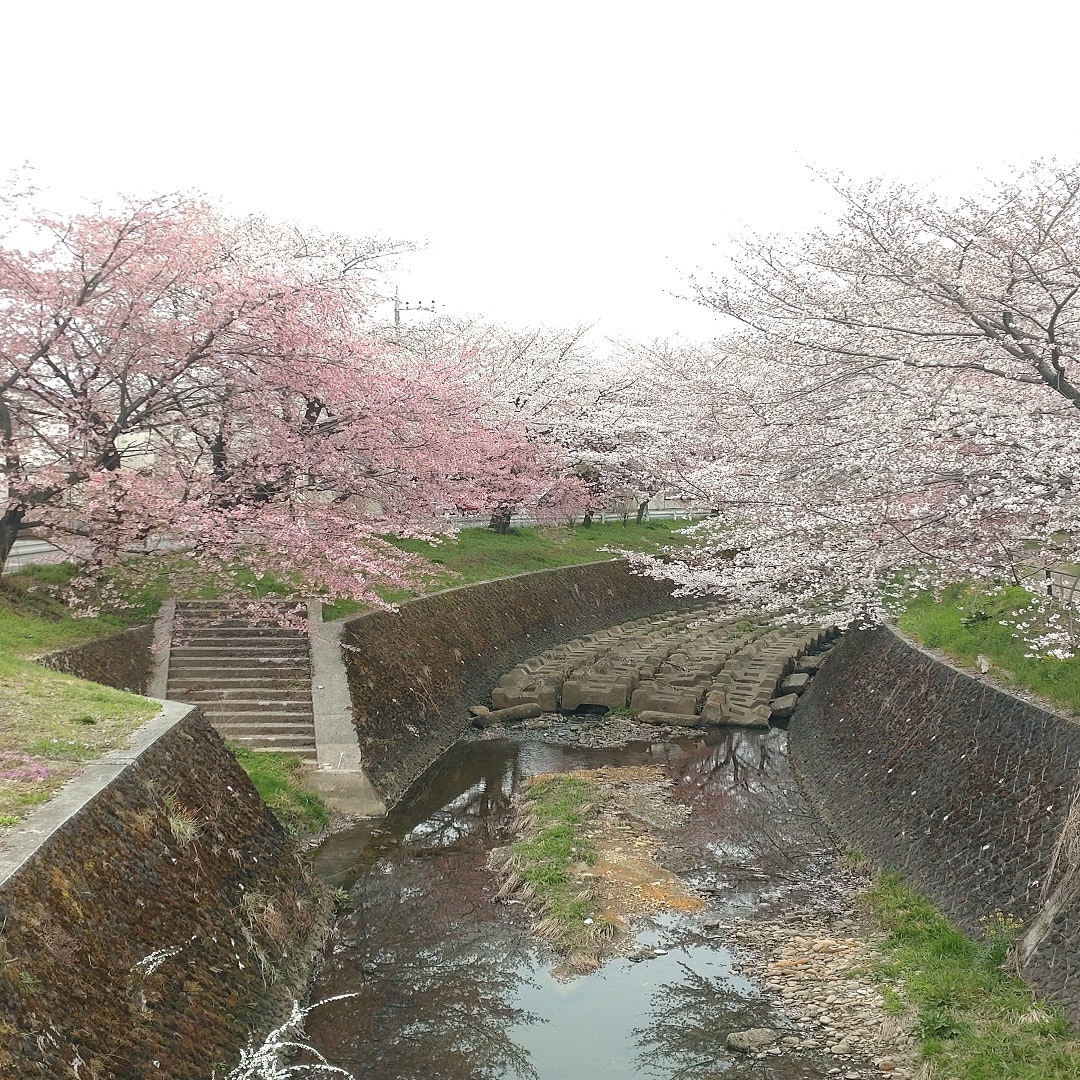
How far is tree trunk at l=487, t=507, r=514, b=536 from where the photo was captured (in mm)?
30658

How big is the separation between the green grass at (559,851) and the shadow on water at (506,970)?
0.39 metres

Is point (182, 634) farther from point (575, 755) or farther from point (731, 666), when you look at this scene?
point (731, 666)

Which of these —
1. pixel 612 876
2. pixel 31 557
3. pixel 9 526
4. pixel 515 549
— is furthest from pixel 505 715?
pixel 515 549

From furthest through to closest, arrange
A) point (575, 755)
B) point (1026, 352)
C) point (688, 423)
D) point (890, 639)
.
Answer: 1. point (688, 423)
2. point (575, 755)
3. point (890, 639)
4. point (1026, 352)

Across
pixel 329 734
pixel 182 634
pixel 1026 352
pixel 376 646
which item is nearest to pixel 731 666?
pixel 376 646

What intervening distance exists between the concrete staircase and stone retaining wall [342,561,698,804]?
93 centimetres

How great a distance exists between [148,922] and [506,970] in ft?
11.9

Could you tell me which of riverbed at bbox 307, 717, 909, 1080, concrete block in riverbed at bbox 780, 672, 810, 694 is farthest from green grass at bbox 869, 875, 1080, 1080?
concrete block in riverbed at bbox 780, 672, 810, 694

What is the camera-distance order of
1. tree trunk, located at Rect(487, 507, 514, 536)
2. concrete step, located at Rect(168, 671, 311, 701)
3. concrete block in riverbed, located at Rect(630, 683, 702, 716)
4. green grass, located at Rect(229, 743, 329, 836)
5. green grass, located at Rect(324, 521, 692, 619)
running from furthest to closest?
tree trunk, located at Rect(487, 507, 514, 536)
green grass, located at Rect(324, 521, 692, 619)
concrete block in riverbed, located at Rect(630, 683, 702, 716)
concrete step, located at Rect(168, 671, 311, 701)
green grass, located at Rect(229, 743, 329, 836)

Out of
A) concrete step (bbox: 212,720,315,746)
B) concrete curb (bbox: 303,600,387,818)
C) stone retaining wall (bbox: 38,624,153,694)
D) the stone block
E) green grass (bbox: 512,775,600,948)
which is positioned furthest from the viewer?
the stone block

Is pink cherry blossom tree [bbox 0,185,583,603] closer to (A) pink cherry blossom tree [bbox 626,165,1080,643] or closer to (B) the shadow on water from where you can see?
(B) the shadow on water

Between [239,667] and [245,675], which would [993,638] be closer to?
[245,675]

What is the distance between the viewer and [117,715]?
962cm

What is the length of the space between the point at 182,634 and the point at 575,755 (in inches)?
Result: 297
